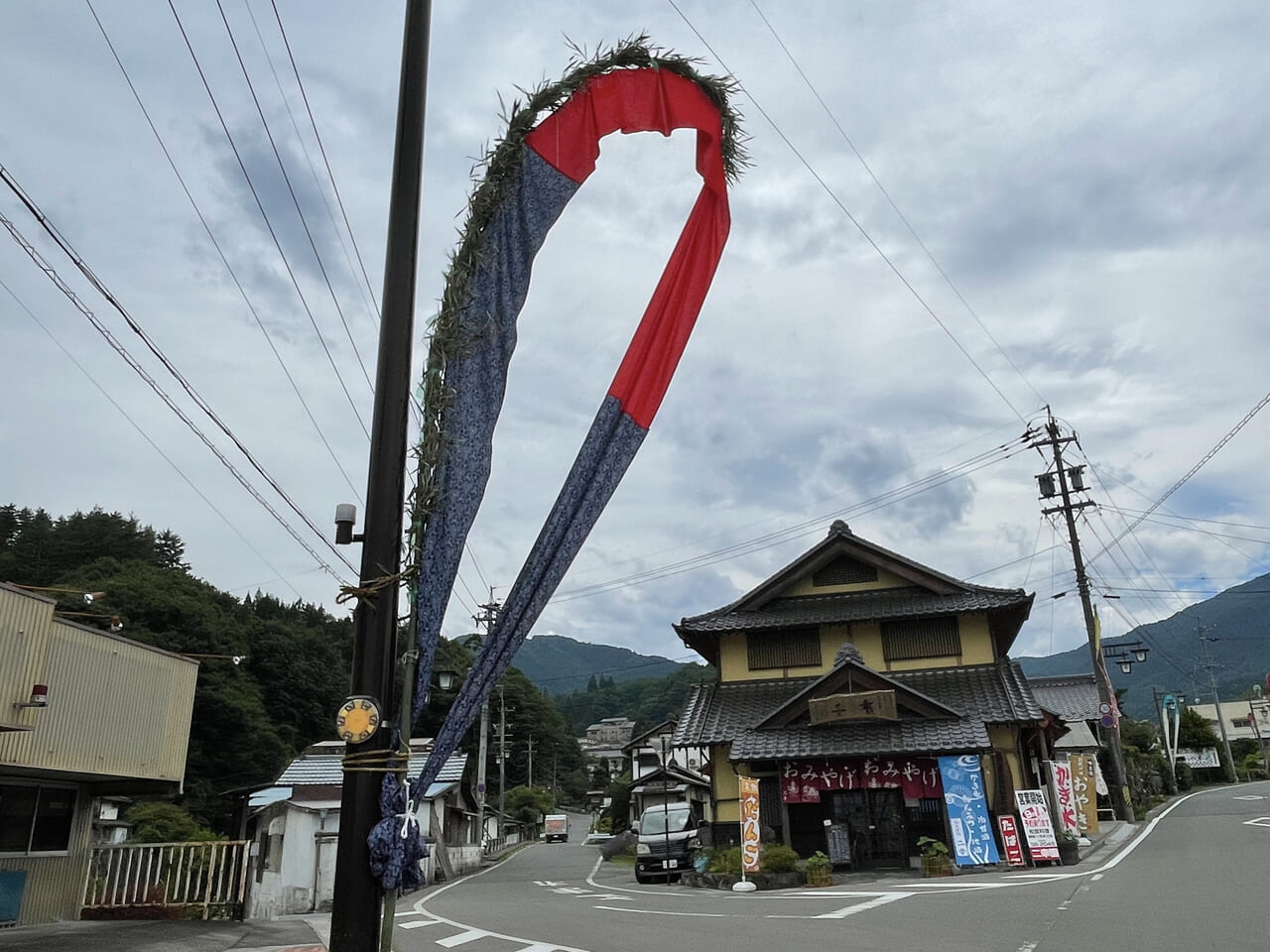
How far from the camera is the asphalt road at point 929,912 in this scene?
8.55 metres

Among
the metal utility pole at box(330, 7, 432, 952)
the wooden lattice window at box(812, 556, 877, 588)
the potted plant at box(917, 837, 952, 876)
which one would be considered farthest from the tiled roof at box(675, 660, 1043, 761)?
the metal utility pole at box(330, 7, 432, 952)

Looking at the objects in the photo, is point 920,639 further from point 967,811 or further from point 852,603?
point 967,811

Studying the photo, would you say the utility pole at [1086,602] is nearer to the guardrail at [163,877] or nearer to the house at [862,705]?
the house at [862,705]

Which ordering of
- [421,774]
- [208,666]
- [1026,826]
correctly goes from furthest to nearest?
[208,666], [1026,826], [421,774]

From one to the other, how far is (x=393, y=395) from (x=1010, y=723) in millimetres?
19648

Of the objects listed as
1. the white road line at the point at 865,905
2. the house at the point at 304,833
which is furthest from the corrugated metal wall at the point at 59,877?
the white road line at the point at 865,905

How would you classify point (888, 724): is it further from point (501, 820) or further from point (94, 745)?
point (501, 820)

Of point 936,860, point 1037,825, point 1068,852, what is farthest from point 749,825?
point 1068,852

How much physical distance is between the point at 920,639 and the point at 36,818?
19.9m

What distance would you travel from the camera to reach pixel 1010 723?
2006cm

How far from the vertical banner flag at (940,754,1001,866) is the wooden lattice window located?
6.89 meters

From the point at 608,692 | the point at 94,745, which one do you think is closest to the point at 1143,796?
the point at 94,745

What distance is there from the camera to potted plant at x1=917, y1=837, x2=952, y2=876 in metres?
17.8

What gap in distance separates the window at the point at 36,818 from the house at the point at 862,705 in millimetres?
13269
